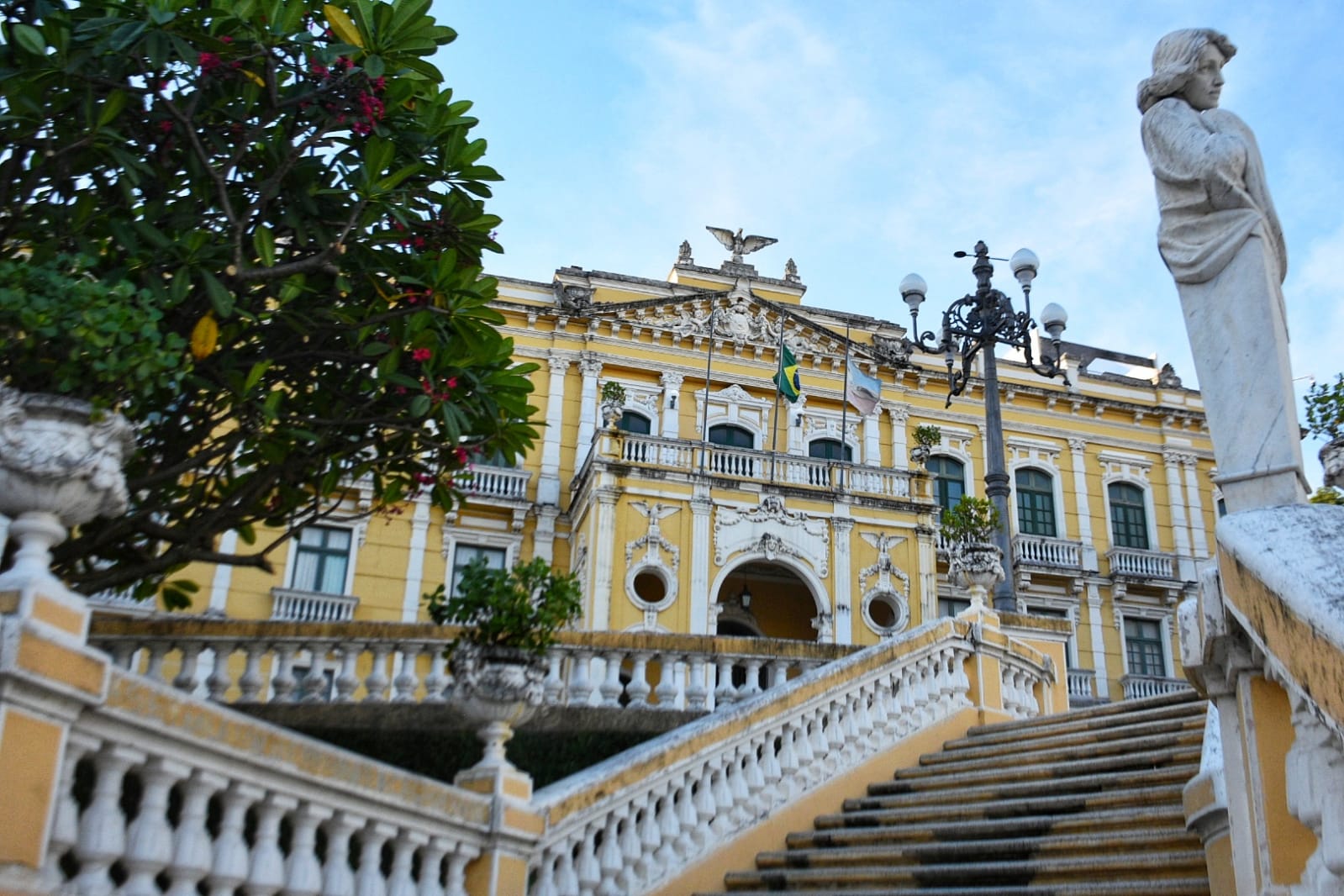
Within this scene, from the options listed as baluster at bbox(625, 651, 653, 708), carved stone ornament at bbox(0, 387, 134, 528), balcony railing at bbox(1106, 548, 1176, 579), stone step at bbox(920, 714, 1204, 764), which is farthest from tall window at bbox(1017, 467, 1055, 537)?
carved stone ornament at bbox(0, 387, 134, 528)

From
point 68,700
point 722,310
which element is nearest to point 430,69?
point 68,700

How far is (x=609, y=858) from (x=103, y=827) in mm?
3421

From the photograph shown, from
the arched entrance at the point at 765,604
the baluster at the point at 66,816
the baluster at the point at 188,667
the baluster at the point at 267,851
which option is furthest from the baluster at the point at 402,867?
the arched entrance at the point at 765,604

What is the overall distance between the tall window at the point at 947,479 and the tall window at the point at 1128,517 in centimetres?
359

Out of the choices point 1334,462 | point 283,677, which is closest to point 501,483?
point 283,677

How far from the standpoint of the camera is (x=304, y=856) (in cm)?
518

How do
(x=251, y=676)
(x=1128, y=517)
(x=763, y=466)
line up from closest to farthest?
(x=251, y=676) → (x=763, y=466) → (x=1128, y=517)

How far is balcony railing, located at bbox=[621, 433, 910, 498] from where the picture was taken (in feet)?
70.6

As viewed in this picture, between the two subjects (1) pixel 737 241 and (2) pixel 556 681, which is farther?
(1) pixel 737 241

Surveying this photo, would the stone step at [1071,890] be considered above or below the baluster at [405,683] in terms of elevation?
below

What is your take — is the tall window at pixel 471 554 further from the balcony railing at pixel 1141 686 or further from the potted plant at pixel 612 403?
the balcony railing at pixel 1141 686

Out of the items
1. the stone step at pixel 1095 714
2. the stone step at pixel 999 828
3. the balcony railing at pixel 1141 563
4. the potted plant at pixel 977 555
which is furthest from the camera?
the balcony railing at pixel 1141 563

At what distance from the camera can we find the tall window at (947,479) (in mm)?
27219

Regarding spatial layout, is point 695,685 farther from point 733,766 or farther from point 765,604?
point 765,604
